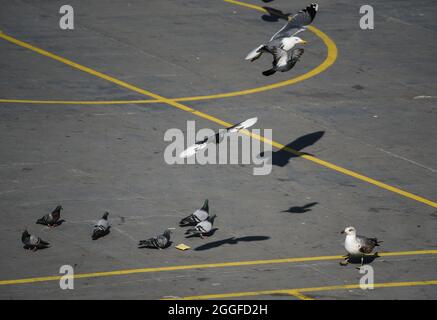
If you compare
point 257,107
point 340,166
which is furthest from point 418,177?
point 257,107

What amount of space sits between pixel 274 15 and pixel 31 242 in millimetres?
29121

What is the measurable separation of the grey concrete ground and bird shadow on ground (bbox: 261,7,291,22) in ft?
1.35

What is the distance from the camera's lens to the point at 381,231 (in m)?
37.9

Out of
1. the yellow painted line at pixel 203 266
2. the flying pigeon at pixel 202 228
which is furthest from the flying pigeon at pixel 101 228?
the flying pigeon at pixel 202 228

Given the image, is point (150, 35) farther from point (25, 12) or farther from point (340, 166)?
point (340, 166)

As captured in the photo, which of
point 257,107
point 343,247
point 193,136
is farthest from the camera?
point 257,107

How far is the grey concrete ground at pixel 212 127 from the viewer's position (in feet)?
115

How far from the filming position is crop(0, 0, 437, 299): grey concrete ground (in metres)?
35.0

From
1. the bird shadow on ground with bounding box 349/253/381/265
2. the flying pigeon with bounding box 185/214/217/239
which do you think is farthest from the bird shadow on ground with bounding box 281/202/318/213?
the bird shadow on ground with bounding box 349/253/381/265

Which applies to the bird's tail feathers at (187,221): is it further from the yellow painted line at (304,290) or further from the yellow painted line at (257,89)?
the yellow painted line at (257,89)

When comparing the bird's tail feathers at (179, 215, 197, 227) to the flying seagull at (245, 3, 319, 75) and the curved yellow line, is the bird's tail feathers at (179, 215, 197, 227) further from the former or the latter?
the curved yellow line

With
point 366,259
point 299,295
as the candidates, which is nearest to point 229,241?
point 366,259

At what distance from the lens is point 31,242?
116 feet

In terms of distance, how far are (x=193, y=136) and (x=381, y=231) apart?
1100 cm
